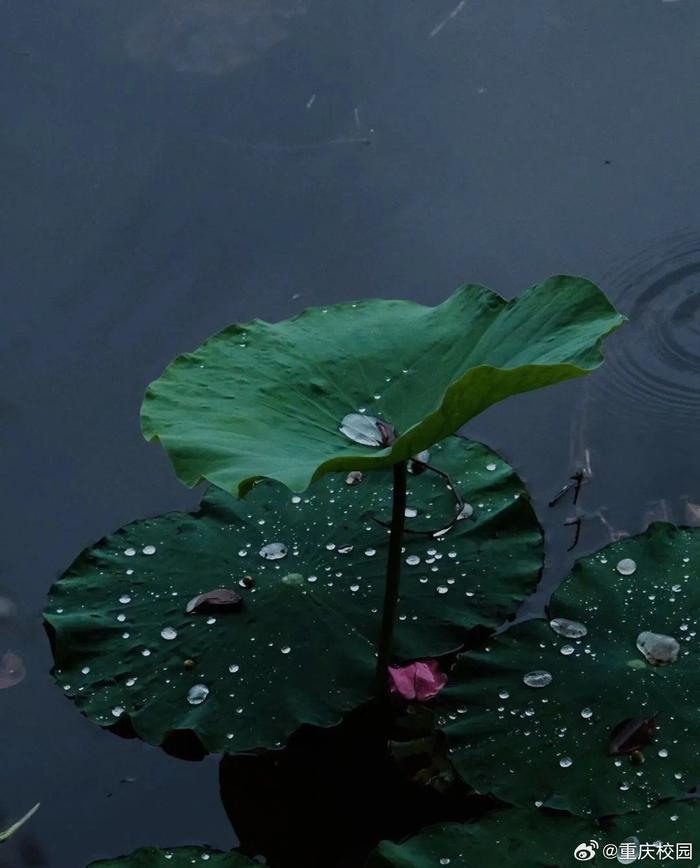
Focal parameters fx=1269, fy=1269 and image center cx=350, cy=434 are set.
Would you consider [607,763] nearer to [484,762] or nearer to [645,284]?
[484,762]

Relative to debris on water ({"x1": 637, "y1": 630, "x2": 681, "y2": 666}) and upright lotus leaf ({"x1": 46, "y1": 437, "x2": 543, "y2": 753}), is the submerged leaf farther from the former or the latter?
debris on water ({"x1": 637, "y1": 630, "x2": 681, "y2": 666})

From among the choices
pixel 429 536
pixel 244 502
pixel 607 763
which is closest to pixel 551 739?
pixel 607 763

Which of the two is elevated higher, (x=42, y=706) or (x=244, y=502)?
(x=244, y=502)

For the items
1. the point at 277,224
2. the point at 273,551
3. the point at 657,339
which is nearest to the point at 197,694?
the point at 273,551

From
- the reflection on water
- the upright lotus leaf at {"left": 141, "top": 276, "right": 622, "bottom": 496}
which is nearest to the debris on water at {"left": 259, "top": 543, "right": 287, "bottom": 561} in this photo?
the upright lotus leaf at {"left": 141, "top": 276, "right": 622, "bottom": 496}

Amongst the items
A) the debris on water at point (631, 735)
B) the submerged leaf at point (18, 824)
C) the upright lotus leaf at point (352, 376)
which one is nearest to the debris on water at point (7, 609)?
the submerged leaf at point (18, 824)

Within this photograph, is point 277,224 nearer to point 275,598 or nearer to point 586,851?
point 275,598

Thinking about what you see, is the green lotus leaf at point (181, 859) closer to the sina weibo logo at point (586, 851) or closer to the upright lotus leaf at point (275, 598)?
the upright lotus leaf at point (275, 598)
